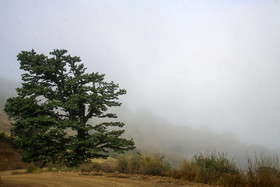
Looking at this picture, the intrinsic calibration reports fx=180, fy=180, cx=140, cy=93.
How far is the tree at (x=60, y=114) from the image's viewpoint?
11414 mm

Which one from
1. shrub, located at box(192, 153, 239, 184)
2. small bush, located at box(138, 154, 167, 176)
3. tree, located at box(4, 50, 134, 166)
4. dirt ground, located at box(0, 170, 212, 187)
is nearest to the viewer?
dirt ground, located at box(0, 170, 212, 187)

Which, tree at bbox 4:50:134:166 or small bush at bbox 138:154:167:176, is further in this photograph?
tree at bbox 4:50:134:166

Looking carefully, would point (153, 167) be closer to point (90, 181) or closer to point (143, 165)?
point (143, 165)

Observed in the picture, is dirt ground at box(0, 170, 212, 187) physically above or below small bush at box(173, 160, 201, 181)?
below

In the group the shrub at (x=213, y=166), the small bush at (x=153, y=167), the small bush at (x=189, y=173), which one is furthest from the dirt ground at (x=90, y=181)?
the shrub at (x=213, y=166)

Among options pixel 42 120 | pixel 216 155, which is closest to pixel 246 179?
pixel 216 155

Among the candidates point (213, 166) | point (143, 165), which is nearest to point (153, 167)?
point (143, 165)

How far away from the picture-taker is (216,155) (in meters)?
8.45

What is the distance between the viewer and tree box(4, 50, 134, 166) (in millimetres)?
11414

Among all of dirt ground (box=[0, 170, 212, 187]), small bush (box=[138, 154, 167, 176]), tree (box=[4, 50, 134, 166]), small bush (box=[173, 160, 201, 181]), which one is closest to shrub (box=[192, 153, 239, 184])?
small bush (box=[173, 160, 201, 181])

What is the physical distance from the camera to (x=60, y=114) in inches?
527

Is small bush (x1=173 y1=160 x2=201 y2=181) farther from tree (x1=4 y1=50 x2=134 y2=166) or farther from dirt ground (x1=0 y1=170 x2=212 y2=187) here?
tree (x1=4 y1=50 x2=134 y2=166)

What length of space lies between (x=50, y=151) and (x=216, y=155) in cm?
1014

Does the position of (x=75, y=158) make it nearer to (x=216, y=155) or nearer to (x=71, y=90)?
(x=71, y=90)
